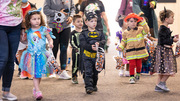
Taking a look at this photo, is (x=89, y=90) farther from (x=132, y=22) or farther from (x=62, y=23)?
(x=62, y=23)

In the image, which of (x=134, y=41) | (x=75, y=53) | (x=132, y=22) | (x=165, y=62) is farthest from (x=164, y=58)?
(x=75, y=53)

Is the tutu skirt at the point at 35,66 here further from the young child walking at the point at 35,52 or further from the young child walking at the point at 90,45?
the young child walking at the point at 90,45

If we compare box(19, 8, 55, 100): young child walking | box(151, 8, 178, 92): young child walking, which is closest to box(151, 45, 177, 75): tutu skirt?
box(151, 8, 178, 92): young child walking

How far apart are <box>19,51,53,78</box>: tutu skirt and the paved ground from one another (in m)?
0.31

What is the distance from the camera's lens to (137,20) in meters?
5.25

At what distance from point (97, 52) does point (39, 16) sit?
86 centimetres

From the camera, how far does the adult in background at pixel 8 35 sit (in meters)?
3.71

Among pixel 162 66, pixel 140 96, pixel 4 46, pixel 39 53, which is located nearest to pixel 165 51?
pixel 162 66

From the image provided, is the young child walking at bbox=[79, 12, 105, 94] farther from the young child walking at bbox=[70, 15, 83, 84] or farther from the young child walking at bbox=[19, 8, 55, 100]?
the young child walking at bbox=[70, 15, 83, 84]

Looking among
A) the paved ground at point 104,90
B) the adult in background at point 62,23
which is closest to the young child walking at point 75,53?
the paved ground at point 104,90

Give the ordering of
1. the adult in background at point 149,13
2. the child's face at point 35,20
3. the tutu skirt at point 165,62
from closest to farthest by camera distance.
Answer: the child's face at point 35,20 → the tutu skirt at point 165,62 → the adult in background at point 149,13

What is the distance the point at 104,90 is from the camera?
4.57m

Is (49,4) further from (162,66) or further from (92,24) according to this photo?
(162,66)

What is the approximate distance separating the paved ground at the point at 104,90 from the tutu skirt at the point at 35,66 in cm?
31
